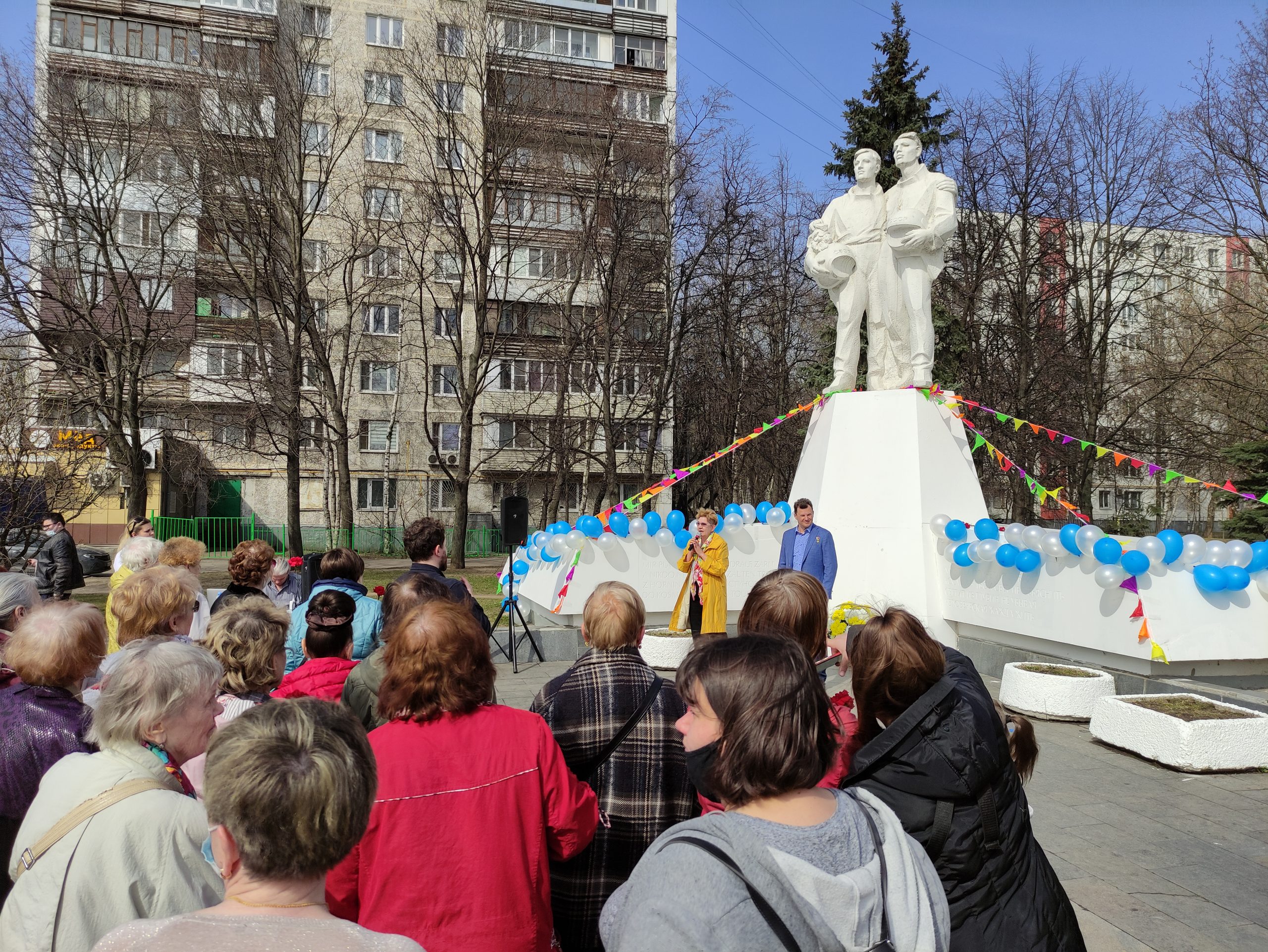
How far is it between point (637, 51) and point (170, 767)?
1524 inches

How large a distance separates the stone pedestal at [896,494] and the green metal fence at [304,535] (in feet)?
62.4

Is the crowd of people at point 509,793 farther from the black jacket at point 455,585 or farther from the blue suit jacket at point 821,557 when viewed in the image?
the blue suit jacket at point 821,557

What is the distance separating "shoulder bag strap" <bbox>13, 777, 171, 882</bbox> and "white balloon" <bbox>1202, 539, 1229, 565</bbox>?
8758 millimetres

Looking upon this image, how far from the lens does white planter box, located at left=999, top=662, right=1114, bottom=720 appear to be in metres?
7.56

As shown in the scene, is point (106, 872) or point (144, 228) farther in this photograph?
point (144, 228)

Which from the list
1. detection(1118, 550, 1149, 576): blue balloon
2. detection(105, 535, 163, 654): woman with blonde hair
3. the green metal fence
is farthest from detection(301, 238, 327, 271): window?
detection(1118, 550, 1149, 576): blue balloon

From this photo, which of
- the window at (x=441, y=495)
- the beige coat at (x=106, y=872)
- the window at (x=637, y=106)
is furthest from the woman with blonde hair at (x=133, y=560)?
the window at (x=441, y=495)

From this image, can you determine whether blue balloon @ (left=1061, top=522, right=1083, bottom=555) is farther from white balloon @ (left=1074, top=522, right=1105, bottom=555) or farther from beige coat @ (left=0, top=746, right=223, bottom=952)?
beige coat @ (left=0, top=746, right=223, bottom=952)

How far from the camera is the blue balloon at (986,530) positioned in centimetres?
987

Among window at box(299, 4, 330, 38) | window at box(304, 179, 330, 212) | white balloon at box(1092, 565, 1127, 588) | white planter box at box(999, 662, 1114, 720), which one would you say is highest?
window at box(299, 4, 330, 38)

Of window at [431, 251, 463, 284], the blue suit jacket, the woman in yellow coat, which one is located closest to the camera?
the woman in yellow coat

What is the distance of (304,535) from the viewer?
108ft

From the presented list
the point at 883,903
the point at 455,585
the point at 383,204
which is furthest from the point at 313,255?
the point at 883,903

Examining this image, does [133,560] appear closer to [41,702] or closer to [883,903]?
[41,702]
